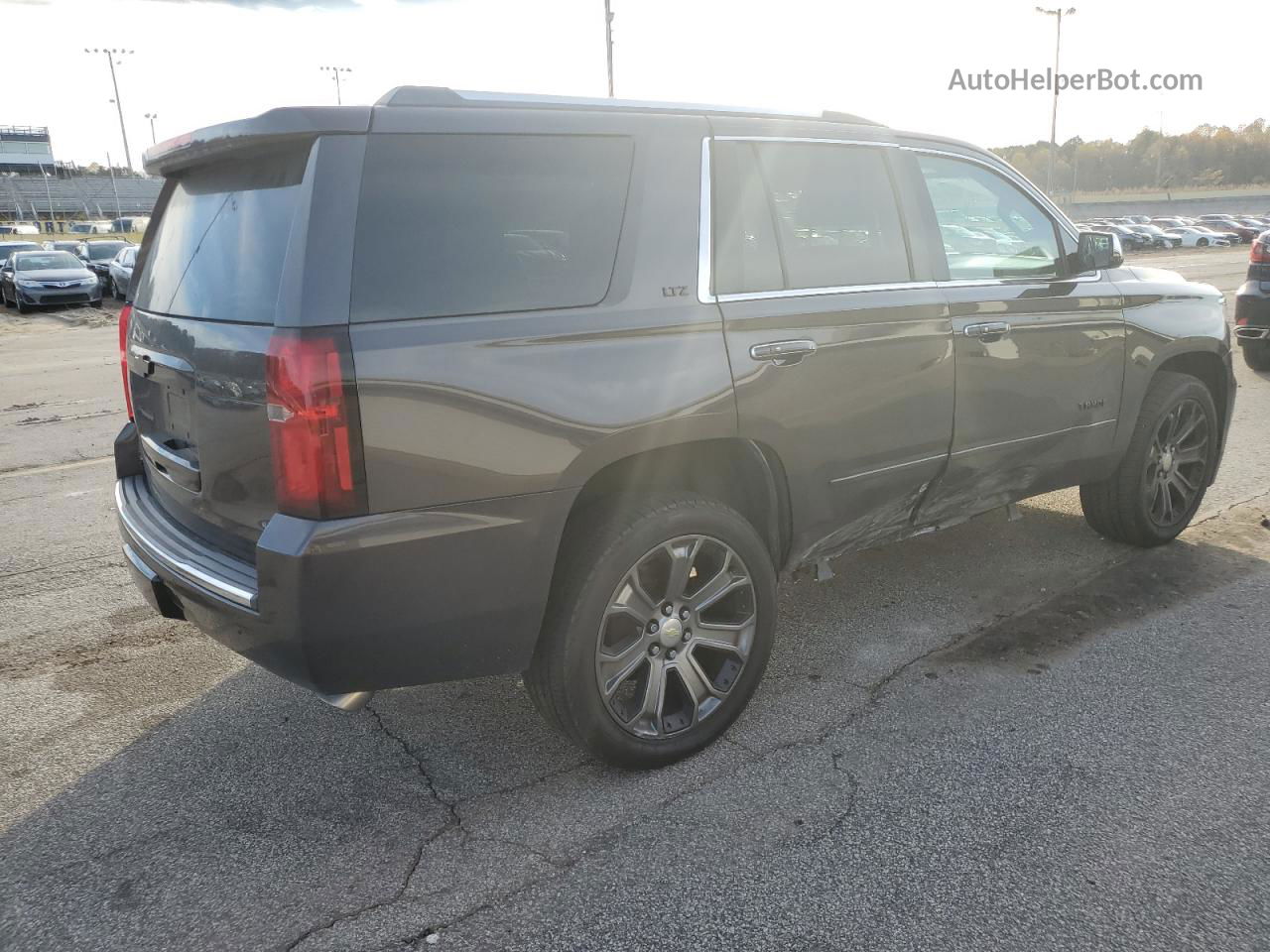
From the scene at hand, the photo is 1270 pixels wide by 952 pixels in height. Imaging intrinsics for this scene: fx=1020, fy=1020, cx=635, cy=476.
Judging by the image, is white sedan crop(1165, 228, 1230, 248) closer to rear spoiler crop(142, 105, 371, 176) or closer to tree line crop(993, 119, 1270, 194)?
rear spoiler crop(142, 105, 371, 176)

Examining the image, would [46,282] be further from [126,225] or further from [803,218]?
[126,225]

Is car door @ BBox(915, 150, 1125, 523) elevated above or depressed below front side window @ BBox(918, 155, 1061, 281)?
below

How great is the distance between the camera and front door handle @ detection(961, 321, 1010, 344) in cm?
381

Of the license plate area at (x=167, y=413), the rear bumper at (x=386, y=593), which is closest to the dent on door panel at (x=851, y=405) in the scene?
the rear bumper at (x=386, y=593)

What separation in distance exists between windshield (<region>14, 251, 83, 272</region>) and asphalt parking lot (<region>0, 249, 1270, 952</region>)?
22902 millimetres

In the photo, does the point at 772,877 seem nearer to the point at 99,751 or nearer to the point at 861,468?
the point at 861,468

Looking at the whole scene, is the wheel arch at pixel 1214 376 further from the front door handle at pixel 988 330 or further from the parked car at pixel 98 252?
the parked car at pixel 98 252

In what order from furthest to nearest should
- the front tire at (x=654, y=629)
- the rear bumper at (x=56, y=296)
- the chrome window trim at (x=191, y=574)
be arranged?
the rear bumper at (x=56, y=296)
the front tire at (x=654, y=629)
the chrome window trim at (x=191, y=574)

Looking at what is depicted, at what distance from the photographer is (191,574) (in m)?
2.86

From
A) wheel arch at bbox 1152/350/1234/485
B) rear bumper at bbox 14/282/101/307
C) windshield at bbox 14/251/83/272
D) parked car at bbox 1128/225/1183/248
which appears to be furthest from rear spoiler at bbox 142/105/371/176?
parked car at bbox 1128/225/1183/248

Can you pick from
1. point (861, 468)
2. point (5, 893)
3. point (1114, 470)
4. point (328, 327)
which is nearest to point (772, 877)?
point (861, 468)

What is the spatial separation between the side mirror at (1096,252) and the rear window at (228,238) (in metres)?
3.30

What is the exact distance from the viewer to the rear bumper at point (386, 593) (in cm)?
250

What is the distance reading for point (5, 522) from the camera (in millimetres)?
5828
